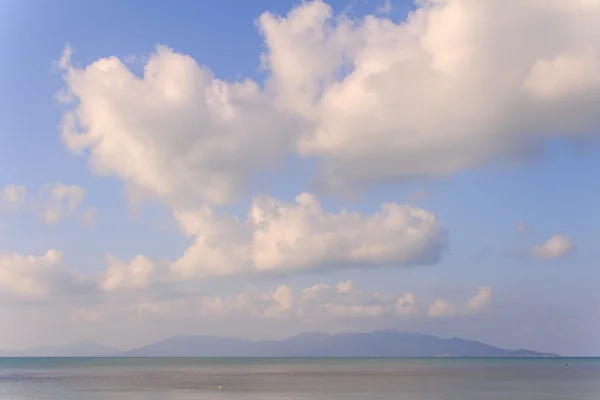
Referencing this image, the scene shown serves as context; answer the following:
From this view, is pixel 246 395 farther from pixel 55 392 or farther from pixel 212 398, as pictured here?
pixel 55 392

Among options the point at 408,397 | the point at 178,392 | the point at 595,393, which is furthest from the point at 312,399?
the point at 595,393

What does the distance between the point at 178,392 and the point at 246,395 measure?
9.20 metres

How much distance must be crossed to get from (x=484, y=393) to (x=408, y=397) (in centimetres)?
1083

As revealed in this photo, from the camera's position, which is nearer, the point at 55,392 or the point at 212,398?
the point at 212,398

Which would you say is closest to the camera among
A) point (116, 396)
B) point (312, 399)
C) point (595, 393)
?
point (312, 399)

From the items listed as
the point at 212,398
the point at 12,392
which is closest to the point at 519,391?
the point at 212,398

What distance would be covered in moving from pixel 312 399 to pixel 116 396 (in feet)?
69.2

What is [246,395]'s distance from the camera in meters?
71.1

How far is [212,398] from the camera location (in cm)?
6725

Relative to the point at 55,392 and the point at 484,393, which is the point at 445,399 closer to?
the point at 484,393

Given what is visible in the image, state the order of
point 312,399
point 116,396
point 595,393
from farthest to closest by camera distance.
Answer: point 595,393, point 116,396, point 312,399

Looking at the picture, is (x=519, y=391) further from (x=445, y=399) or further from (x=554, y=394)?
(x=445, y=399)

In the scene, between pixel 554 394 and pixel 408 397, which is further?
pixel 554 394

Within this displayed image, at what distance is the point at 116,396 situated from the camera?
70000 mm
